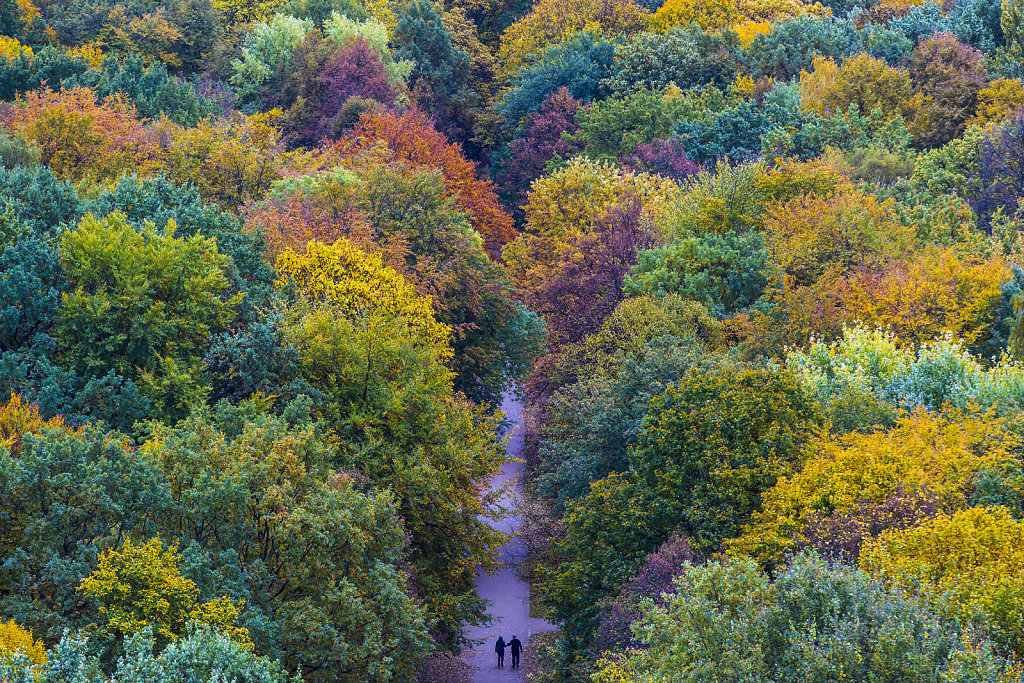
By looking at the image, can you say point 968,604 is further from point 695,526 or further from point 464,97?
point 464,97

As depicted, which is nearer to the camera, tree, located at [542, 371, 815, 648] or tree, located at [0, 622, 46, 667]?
tree, located at [0, 622, 46, 667]

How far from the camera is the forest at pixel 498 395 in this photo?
2330 centimetres

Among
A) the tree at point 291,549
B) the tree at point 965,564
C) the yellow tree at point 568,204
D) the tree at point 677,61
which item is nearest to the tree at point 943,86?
the tree at point 677,61

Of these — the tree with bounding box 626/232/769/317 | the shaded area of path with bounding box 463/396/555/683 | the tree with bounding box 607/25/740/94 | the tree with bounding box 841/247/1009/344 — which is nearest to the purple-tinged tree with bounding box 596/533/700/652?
the shaded area of path with bounding box 463/396/555/683

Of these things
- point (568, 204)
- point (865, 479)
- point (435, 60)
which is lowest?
point (865, 479)

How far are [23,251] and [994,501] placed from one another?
27170 mm

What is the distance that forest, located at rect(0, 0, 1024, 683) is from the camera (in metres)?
23.3

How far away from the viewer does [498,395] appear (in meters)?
50.2

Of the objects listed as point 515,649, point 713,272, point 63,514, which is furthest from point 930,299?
point 63,514

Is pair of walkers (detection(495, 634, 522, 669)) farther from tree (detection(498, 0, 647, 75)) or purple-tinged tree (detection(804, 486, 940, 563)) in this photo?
tree (detection(498, 0, 647, 75))

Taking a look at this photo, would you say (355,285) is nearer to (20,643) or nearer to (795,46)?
(20,643)

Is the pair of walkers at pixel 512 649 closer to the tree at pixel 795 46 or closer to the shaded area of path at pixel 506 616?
the shaded area of path at pixel 506 616

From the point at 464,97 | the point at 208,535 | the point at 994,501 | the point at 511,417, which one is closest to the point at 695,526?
the point at 994,501

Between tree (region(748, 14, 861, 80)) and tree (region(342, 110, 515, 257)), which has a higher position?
tree (region(748, 14, 861, 80))
